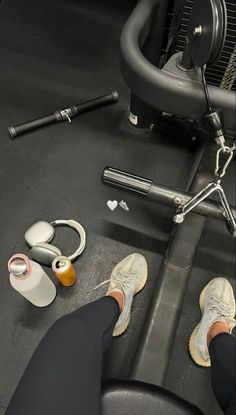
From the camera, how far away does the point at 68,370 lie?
0.72 m

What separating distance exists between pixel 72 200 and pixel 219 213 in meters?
0.66

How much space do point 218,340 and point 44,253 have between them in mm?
643

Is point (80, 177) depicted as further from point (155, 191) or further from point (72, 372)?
point (72, 372)

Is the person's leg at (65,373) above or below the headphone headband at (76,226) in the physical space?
below

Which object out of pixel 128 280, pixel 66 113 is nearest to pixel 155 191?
pixel 128 280

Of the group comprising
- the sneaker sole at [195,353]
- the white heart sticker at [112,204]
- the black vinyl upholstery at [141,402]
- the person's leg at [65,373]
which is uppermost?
the white heart sticker at [112,204]

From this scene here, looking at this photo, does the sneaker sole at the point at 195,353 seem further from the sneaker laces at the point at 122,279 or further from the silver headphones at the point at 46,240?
the silver headphones at the point at 46,240

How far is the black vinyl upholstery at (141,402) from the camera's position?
75 centimetres

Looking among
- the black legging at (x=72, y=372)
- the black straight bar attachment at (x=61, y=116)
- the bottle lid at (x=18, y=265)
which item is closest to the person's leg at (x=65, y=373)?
the black legging at (x=72, y=372)

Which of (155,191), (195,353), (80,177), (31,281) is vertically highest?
(155,191)

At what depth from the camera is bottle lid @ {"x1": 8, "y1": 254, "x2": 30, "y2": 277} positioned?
0.95 metres

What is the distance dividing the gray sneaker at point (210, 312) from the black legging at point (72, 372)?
22cm

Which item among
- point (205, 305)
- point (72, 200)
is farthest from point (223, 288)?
point (72, 200)

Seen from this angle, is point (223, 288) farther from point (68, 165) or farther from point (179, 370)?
point (68, 165)
